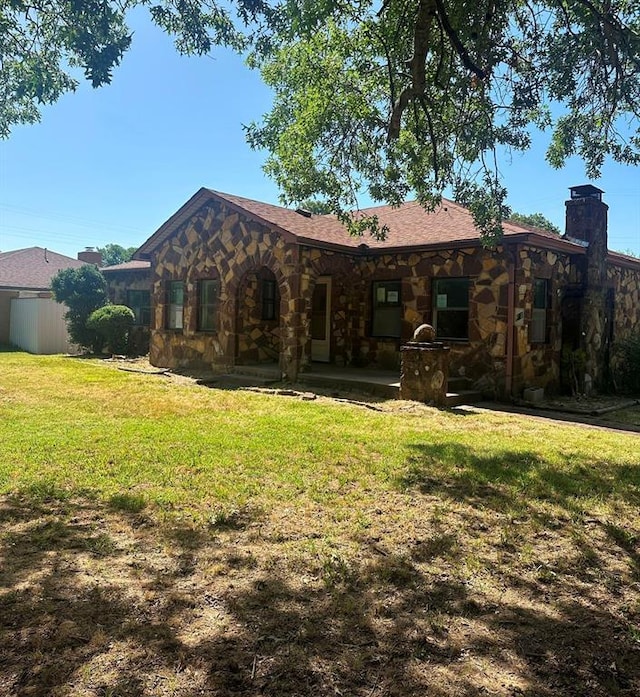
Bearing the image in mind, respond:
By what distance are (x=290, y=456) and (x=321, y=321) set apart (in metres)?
8.31

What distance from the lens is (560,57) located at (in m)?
7.39

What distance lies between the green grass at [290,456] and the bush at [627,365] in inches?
225

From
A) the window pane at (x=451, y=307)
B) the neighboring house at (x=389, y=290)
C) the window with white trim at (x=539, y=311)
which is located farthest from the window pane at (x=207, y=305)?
the window with white trim at (x=539, y=311)

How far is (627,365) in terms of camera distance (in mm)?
13023

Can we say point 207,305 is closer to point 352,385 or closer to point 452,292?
point 352,385

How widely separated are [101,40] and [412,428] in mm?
5950

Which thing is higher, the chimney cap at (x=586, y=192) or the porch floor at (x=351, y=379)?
the chimney cap at (x=586, y=192)

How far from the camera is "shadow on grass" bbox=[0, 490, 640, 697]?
2.36 meters

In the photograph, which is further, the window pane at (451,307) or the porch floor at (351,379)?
the window pane at (451,307)

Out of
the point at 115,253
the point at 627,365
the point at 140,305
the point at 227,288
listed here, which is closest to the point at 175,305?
the point at 227,288

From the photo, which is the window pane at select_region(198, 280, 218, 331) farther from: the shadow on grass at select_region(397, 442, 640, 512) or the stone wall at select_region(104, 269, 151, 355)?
the shadow on grass at select_region(397, 442, 640, 512)

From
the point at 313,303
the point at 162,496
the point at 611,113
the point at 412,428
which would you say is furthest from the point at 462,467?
the point at 313,303

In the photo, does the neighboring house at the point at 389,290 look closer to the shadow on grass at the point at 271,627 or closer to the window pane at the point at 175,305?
the window pane at the point at 175,305

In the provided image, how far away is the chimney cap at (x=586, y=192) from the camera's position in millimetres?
12445
